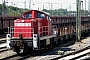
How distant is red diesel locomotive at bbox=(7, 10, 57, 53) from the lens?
14664 mm

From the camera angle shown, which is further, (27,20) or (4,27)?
(4,27)

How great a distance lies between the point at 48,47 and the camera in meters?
18.7

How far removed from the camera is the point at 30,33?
50.6 ft

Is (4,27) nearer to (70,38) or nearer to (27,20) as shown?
(70,38)

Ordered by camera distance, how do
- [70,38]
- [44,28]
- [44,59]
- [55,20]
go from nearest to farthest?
[44,59], [44,28], [70,38], [55,20]

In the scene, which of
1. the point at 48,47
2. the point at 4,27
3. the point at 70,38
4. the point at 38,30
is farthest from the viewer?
the point at 4,27

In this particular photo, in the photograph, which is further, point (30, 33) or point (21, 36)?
point (30, 33)

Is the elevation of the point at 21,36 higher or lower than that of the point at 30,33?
lower

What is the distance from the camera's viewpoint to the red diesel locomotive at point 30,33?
577 inches

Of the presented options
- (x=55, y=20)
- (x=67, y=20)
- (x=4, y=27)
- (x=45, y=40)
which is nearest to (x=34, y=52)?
(x=45, y=40)

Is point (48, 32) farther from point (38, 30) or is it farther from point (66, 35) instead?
point (66, 35)

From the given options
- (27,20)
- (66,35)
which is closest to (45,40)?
(27,20)

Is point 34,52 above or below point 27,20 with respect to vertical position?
below

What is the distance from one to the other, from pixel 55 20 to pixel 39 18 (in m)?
19.6
